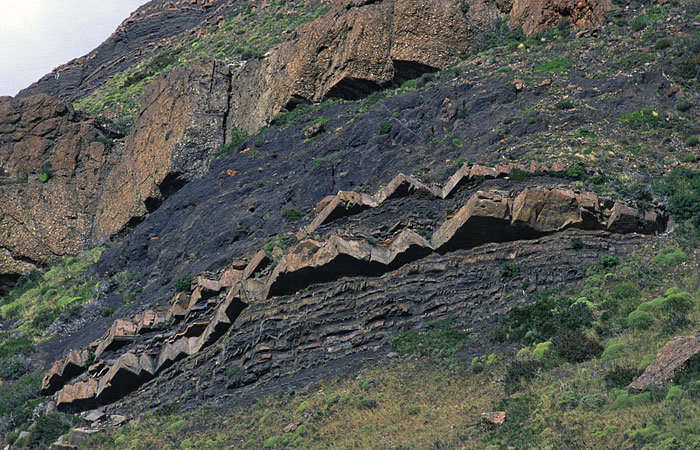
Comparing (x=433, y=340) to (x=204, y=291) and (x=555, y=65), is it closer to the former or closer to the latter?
(x=204, y=291)

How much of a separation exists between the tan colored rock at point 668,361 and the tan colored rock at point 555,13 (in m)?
29.2

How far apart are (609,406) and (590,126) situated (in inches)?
767

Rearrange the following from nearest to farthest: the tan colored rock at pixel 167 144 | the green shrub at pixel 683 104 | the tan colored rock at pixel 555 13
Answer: the green shrub at pixel 683 104 → the tan colored rock at pixel 555 13 → the tan colored rock at pixel 167 144

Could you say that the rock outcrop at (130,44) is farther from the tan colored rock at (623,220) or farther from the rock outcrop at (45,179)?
the tan colored rock at (623,220)

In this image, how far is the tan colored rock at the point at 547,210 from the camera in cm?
2797

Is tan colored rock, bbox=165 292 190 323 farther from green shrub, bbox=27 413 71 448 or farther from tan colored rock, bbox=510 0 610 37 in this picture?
tan colored rock, bbox=510 0 610 37

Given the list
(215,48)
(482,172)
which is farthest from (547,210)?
(215,48)

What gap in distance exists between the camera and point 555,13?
44.9 m

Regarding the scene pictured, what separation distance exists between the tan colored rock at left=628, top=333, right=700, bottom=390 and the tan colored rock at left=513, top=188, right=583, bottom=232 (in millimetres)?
9886

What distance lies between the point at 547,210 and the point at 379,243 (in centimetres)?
638

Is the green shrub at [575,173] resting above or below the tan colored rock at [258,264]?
below

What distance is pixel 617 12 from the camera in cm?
4309

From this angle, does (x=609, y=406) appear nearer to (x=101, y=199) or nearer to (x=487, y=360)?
(x=487, y=360)

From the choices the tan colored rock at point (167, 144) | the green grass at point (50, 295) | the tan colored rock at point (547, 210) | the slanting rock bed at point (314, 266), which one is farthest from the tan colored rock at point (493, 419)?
the tan colored rock at point (167, 144)
